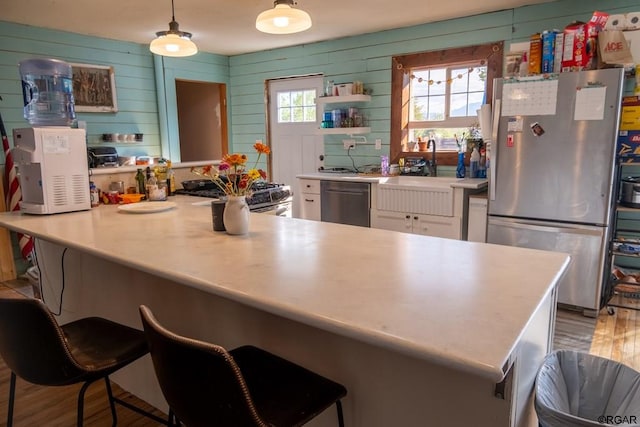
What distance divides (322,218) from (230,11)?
84.2 inches

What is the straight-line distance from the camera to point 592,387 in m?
1.73

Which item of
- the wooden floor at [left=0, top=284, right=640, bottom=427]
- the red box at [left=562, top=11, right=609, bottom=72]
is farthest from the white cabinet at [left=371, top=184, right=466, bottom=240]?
the red box at [left=562, top=11, right=609, bottom=72]

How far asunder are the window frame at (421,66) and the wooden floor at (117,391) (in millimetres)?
1915

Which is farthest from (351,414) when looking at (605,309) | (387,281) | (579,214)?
(605,309)

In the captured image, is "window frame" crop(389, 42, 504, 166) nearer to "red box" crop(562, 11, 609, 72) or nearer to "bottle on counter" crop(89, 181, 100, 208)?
"red box" crop(562, 11, 609, 72)

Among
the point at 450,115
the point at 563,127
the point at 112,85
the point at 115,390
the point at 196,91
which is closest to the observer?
the point at 115,390

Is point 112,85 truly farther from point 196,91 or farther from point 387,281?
point 387,281

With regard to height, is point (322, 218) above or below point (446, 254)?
below

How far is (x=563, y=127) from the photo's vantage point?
123 inches

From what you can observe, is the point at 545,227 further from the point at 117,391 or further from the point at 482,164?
the point at 117,391

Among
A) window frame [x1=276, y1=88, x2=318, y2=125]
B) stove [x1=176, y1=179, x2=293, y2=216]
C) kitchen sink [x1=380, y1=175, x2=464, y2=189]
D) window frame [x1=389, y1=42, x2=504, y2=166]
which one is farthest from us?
window frame [x1=276, y1=88, x2=318, y2=125]

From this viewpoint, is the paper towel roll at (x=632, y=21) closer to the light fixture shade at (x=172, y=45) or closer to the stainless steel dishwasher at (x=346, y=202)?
the stainless steel dishwasher at (x=346, y=202)

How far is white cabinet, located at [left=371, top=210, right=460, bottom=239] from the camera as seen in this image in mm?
3844

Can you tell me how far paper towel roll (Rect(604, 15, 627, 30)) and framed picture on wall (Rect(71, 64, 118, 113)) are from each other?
466 centimetres
